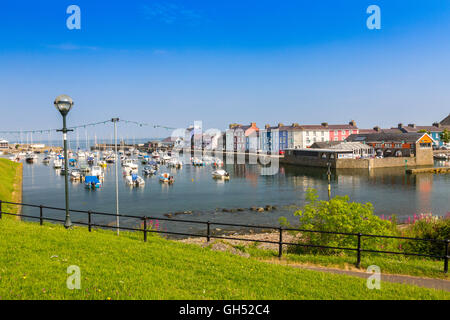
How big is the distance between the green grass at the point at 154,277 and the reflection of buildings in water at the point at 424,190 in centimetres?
3763

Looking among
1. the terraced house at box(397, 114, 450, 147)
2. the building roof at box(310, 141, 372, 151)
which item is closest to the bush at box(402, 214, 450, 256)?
the building roof at box(310, 141, 372, 151)

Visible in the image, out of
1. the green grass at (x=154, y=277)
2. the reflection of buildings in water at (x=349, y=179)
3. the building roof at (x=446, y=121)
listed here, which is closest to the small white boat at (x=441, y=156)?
the reflection of buildings in water at (x=349, y=179)

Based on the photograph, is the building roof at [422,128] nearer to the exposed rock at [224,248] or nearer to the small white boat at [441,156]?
the small white boat at [441,156]

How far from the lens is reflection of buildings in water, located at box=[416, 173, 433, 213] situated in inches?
1657

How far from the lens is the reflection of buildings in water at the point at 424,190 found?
138ft

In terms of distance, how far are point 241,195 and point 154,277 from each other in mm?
44965

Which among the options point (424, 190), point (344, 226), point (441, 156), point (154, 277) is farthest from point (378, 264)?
point (441, 156)

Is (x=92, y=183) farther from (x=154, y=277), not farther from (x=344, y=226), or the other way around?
(x=154, y=277)

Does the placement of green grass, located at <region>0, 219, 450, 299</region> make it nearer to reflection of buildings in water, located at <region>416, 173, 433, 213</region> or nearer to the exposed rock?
the exposed rock

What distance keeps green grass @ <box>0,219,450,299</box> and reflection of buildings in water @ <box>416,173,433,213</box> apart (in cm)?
3763
